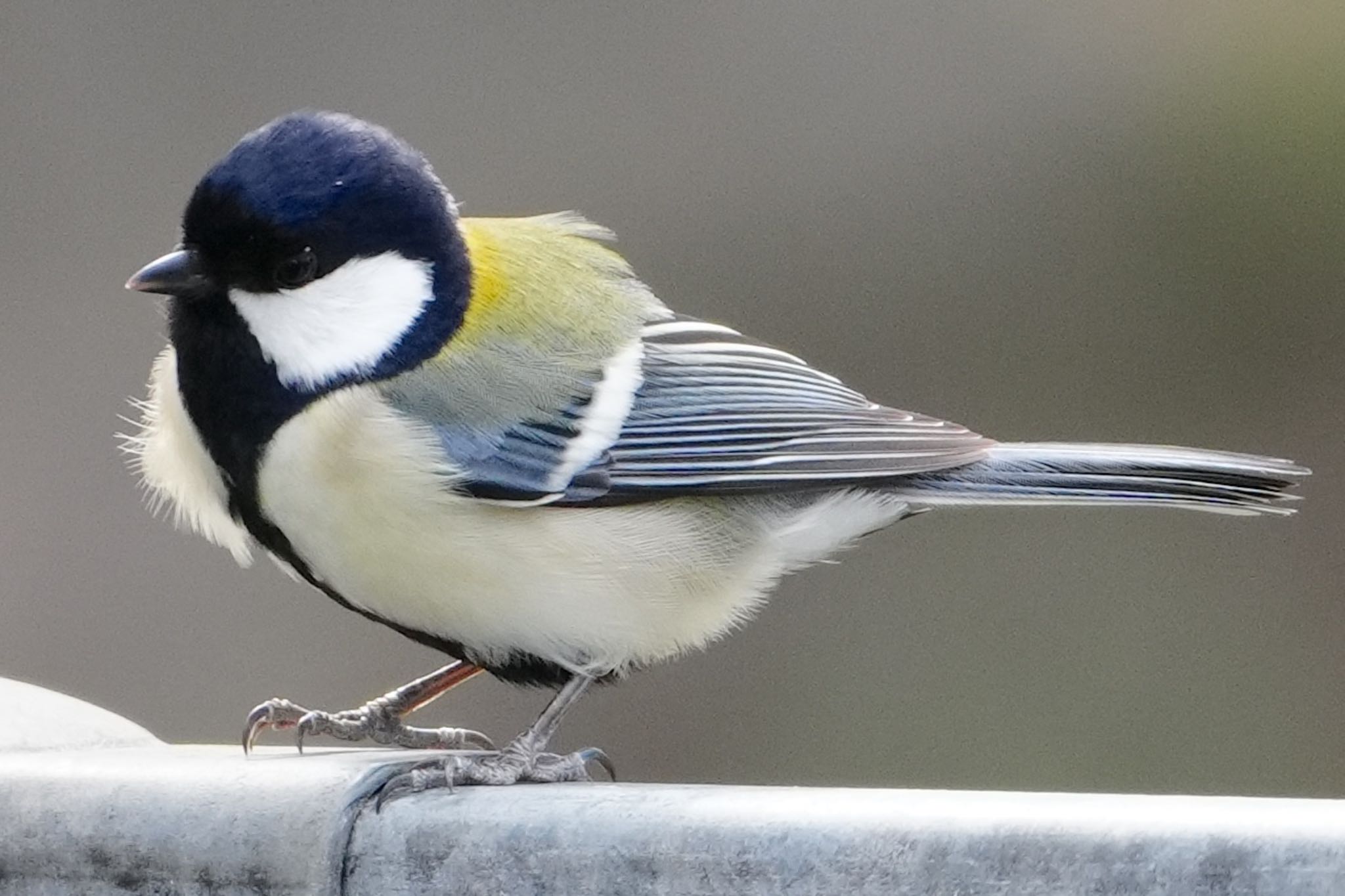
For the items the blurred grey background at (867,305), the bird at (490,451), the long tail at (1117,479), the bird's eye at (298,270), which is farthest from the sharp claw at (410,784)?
the blurred grey background at (867,305)

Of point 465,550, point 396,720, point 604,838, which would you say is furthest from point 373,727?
point 604,838

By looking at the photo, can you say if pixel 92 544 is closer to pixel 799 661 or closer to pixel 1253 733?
pixel 799 661

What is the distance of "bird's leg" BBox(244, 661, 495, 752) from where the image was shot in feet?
3.87

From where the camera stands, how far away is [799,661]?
7.50 ft

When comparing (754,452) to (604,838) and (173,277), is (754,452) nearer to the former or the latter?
(173,277)

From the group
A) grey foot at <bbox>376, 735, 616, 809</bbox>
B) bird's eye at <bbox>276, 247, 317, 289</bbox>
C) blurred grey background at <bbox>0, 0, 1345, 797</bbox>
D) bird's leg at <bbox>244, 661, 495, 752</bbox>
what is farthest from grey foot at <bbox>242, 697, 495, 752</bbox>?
blurred grey background at <bbox>0, 0, 1345, 797</bbox>

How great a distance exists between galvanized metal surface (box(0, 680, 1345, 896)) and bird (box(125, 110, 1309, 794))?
237 mm

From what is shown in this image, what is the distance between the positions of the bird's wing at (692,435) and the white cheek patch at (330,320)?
0.04 meters

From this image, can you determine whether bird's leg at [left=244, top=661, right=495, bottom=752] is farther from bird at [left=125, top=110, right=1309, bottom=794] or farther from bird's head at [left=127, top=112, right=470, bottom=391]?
bird's head at [left=127, top=112, right=470, bottom=391]

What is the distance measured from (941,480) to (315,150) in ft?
1.57

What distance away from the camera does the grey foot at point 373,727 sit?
1174mm

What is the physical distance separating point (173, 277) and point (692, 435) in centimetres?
35

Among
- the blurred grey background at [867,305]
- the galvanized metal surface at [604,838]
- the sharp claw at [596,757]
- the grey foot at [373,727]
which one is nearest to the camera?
the galvanized metal surface at [604,838]

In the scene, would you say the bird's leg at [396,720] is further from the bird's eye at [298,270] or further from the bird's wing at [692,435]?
the bird's eye at [298,270]
